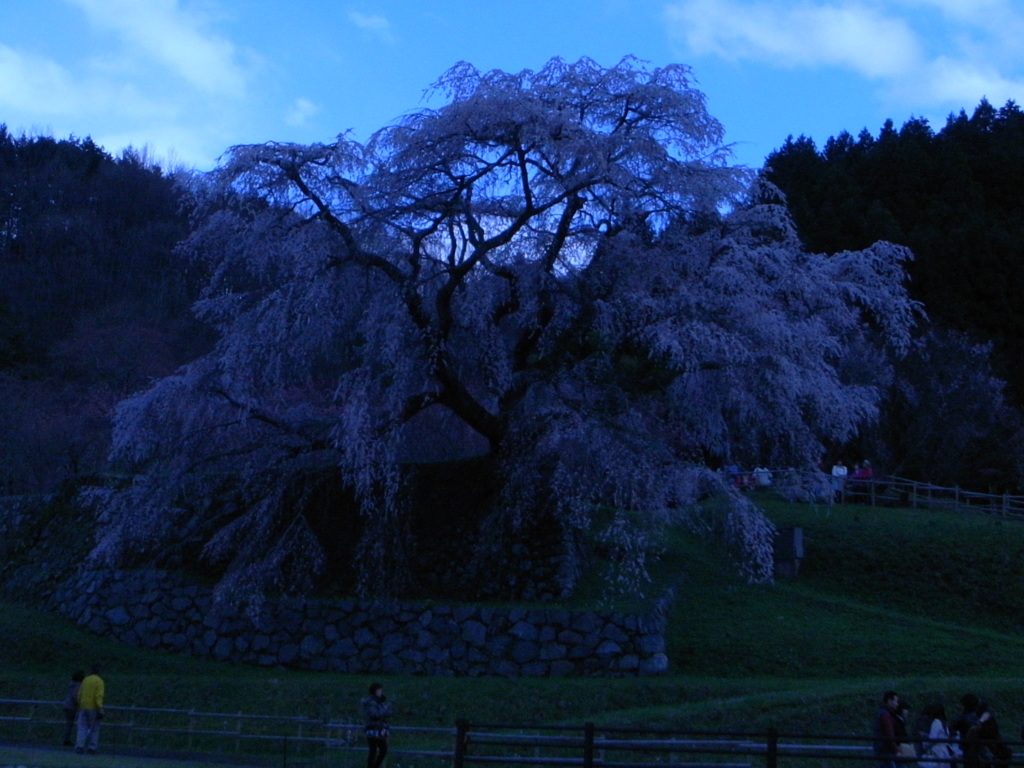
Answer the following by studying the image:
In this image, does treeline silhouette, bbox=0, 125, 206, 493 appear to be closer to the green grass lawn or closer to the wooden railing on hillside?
the green grass lawn

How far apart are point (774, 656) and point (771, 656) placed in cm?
6

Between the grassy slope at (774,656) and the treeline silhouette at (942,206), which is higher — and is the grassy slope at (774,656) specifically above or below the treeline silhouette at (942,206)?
below

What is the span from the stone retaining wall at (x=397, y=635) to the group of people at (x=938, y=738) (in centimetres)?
790

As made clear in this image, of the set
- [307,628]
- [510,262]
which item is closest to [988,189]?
[510,262]

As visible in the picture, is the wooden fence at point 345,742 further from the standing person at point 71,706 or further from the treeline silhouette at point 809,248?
the treeline silhouette at point 809,248

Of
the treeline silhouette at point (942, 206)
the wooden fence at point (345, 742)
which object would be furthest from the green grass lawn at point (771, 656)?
the treeline silhouette at point (942, 206)

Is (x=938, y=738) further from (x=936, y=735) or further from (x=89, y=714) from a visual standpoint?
(x=89, y=714)

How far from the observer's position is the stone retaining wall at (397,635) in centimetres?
2122

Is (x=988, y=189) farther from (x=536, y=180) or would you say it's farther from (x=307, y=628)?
(x=307, y=628)

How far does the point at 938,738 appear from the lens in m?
12.2

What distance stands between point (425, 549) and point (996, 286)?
33.2m

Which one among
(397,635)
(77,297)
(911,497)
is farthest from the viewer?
(77,297)

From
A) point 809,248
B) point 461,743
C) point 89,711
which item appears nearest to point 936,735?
point 461,743

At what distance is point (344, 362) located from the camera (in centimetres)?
2245
